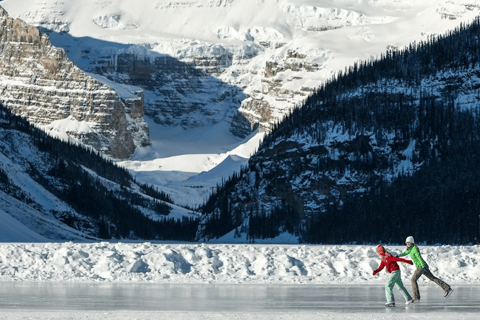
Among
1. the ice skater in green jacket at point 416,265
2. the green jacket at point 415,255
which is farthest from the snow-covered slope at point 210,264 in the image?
the green jacket at point 415,255

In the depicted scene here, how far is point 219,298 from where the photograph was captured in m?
51.6

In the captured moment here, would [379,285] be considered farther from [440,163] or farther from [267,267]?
[440,163]

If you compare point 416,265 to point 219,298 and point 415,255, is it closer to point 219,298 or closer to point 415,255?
point 415,255

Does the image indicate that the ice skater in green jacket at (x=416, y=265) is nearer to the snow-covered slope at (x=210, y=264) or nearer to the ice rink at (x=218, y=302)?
the ice rink at (x=218, y=302)

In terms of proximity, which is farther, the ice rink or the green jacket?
the green jacket

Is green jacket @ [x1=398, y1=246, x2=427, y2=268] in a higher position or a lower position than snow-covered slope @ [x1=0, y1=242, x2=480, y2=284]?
higher

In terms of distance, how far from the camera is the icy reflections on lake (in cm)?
4762

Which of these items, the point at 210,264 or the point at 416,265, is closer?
the point at 416,265

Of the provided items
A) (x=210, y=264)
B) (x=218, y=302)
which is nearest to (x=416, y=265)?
(x=218, y=302)

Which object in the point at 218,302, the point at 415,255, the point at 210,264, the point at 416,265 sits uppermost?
the point at 415,255

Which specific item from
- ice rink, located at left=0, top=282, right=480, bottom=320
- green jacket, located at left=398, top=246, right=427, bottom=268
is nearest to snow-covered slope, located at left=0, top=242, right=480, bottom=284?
ice rink, located at left=0, top=282, right=480, bottom=320

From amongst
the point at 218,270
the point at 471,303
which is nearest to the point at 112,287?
the point at 218,270

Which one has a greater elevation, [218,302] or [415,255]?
[415,255]

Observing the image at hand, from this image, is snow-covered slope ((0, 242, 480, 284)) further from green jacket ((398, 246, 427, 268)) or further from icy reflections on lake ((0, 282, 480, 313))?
green jacket ((398, 246, 427, 268))
